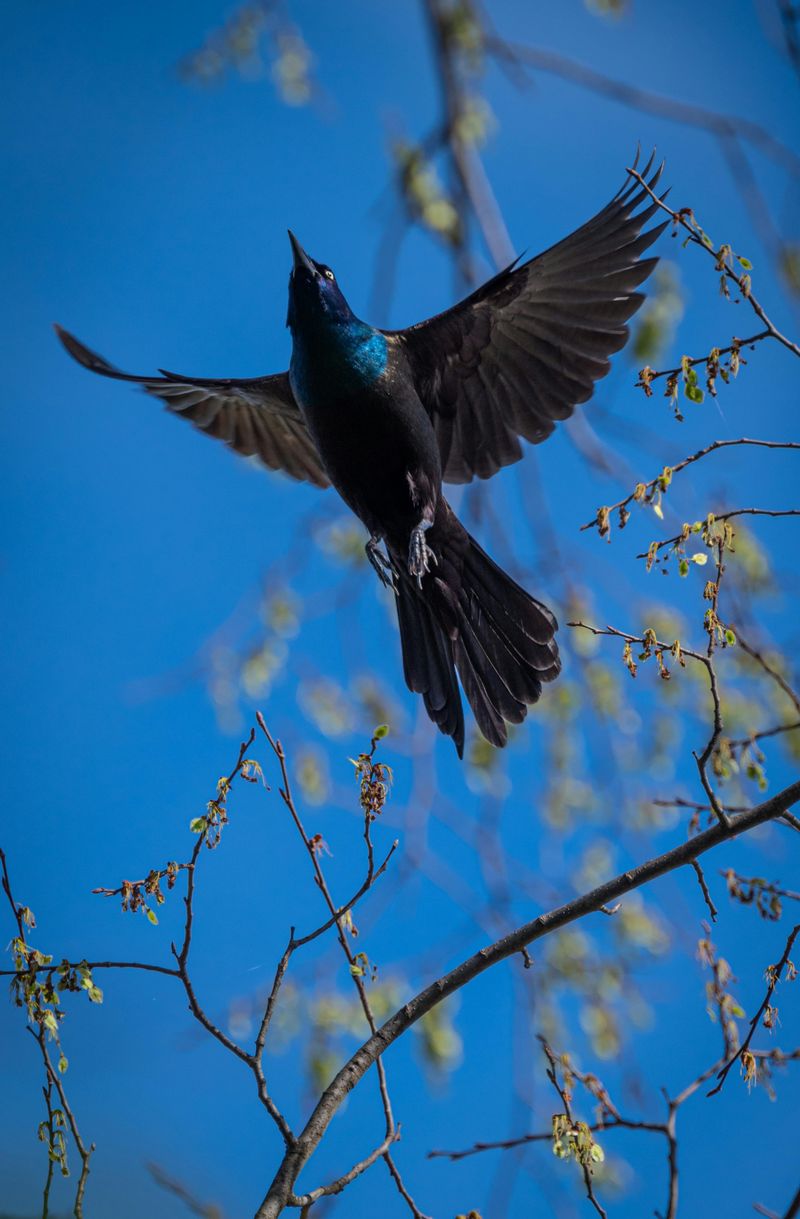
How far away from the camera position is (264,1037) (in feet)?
6.08

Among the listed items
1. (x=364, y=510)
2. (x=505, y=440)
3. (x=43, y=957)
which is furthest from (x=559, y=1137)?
(x=505, y=440)

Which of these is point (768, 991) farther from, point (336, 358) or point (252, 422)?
point (252, 422)

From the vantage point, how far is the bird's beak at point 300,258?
3256 mm

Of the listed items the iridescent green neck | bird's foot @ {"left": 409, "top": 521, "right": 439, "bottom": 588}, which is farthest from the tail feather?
the iridescent green neck

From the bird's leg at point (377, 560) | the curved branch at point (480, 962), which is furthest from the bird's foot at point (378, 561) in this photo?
the curved branch at point (480, 962)

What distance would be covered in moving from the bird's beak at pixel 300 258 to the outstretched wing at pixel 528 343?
1.04ft

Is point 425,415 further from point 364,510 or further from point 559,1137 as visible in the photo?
point 559,1137

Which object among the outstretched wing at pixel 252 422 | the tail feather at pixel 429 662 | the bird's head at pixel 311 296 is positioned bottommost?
the tail feather at pixel 429 662

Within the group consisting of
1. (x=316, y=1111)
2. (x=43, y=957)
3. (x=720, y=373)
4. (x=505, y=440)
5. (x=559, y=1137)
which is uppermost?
(x=505, y=440)

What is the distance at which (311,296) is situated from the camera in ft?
10.5

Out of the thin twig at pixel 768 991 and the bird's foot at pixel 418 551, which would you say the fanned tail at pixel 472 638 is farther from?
the thin twig at pixel 768 991

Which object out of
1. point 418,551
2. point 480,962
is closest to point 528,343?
point 418,551

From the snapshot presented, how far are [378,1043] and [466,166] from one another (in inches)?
110

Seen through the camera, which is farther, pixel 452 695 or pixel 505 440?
pixel 505 440
